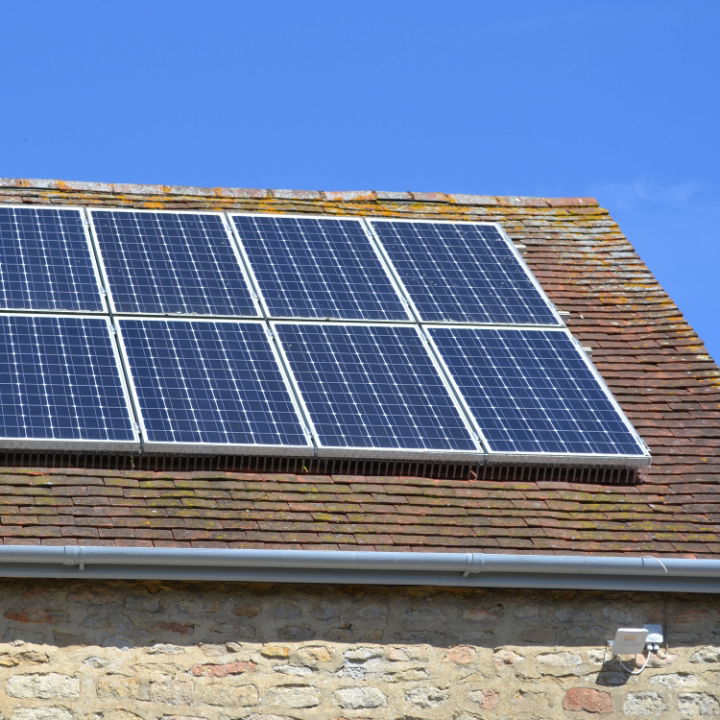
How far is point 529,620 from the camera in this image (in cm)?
1084

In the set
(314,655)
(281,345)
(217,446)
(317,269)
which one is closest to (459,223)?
(317,269)

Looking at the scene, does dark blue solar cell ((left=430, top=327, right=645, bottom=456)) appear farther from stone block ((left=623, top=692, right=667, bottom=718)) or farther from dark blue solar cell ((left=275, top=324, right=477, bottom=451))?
stone block ((left=623, top=692, right=667, bottom=718))

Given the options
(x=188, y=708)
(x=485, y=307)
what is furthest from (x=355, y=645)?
(x=485, y=307)

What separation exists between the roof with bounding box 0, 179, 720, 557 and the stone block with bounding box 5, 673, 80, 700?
789 mm

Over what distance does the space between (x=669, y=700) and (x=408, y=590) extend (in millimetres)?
1787

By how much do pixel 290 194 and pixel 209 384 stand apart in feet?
12.9

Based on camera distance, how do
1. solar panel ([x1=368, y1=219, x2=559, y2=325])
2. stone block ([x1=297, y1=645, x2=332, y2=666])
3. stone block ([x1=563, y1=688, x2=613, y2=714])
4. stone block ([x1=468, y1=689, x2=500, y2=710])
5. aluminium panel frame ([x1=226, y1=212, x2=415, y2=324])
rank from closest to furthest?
stone block ([x1=297, y1=645, x2=332, y2=666])
stone block ([x1=468, y1=689, x2=500, y2=710])
stone block ([x1=563, y1=688, x2=613, y2=714])
aluminium panel frame ([x1=226, y1=212, x2=415, y2=324])
solar panel ([x1=368, y1=219, x2=559, y2=325])

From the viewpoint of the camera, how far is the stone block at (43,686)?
9.88 m

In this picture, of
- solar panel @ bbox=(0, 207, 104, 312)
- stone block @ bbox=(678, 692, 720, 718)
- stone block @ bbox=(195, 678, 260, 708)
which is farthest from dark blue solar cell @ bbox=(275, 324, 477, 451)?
stone block @ bbox=(678, 692, 720, 718)

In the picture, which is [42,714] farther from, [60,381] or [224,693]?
[60,381]

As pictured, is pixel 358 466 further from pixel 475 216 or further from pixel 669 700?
pixel 475 216

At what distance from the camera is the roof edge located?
14.7m

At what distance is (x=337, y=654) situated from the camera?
10453 mm

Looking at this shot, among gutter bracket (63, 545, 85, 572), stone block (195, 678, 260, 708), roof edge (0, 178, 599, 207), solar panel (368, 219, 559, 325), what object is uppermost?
roof edge (0, 178, 599, 207)
